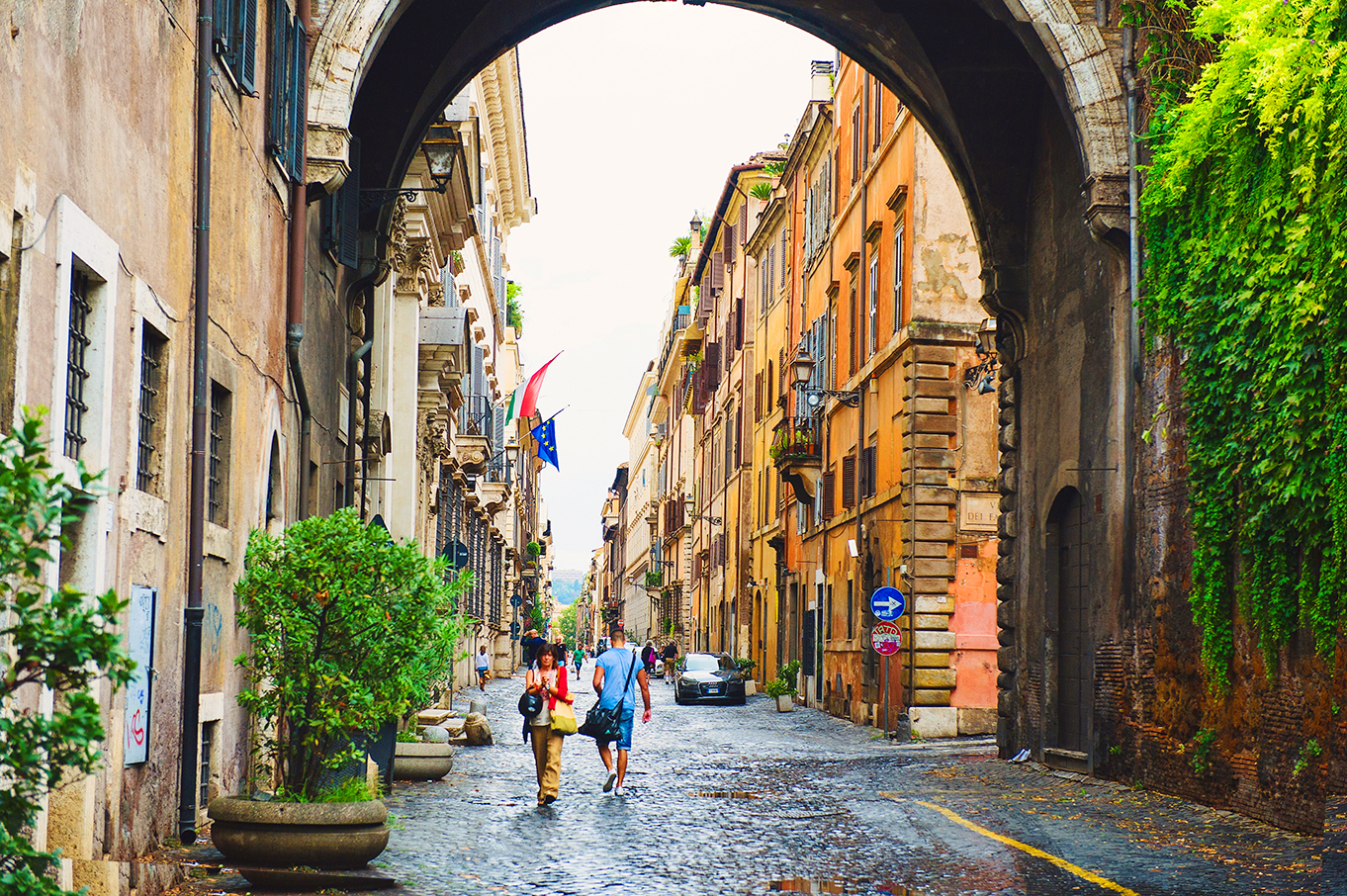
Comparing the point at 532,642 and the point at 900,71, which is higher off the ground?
the point at 900,71

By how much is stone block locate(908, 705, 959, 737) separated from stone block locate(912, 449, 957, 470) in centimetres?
361

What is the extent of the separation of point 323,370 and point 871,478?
1418 centimetres

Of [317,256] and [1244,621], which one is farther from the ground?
[317,256]

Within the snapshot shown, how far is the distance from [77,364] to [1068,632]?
12.8 m

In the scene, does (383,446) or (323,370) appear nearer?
(323,370)

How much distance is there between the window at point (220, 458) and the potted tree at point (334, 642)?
5.09ft

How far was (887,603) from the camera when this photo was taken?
22719 mm

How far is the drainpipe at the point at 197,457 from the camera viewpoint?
10.1 metres

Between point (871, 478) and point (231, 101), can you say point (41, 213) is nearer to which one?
point (231, 101)

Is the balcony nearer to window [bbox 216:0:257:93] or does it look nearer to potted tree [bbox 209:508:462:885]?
window [bbox 216:0:257:93]

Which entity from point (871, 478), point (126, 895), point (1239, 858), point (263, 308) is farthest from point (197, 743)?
point (871, 478)

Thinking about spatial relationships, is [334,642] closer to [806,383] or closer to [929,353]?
[929,353]

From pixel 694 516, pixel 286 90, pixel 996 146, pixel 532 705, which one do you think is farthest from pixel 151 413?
pixel 694 516

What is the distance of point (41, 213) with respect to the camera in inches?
271
